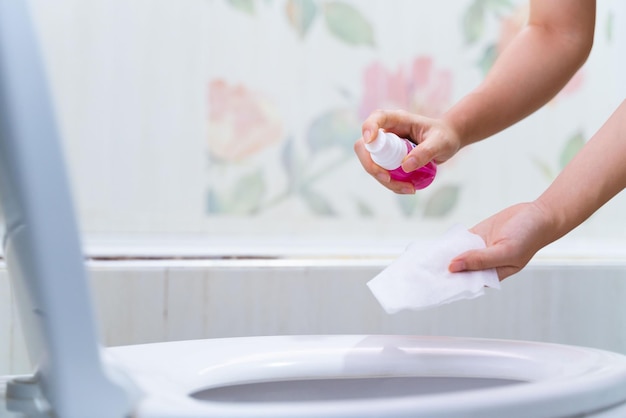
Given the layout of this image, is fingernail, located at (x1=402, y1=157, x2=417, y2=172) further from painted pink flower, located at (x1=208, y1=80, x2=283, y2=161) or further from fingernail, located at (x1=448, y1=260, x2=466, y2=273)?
painted pink flower, located at (x1=208, y1=80, x2=283, y2=161)

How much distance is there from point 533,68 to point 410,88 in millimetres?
524

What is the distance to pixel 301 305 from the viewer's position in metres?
1.32

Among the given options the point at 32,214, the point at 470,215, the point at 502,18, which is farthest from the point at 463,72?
the point at 32,214

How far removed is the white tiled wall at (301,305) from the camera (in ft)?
4.08

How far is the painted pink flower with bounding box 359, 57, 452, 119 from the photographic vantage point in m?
1.51

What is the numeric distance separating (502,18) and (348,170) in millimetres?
464

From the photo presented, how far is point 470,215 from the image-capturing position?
1.56 metres

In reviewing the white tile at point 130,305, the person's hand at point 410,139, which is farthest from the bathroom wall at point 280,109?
the person's hand at point 410,139

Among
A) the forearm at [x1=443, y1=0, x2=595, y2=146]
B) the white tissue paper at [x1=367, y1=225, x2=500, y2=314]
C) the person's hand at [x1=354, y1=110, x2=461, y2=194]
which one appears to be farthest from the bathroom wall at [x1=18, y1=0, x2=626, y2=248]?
the white tissue paper at [x1=367, y1=225, x2=500, y2=314]

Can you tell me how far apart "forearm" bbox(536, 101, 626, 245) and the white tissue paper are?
0.40 ft

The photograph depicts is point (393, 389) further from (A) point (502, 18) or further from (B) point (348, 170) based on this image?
(A) point (502, 18)

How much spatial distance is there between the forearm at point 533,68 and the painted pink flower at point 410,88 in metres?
0.45

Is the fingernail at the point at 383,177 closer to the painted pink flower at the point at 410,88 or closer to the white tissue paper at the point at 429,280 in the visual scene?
the white tissue paper at the point at 429,280

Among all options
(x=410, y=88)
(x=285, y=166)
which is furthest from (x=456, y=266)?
(x=410, y=88)
